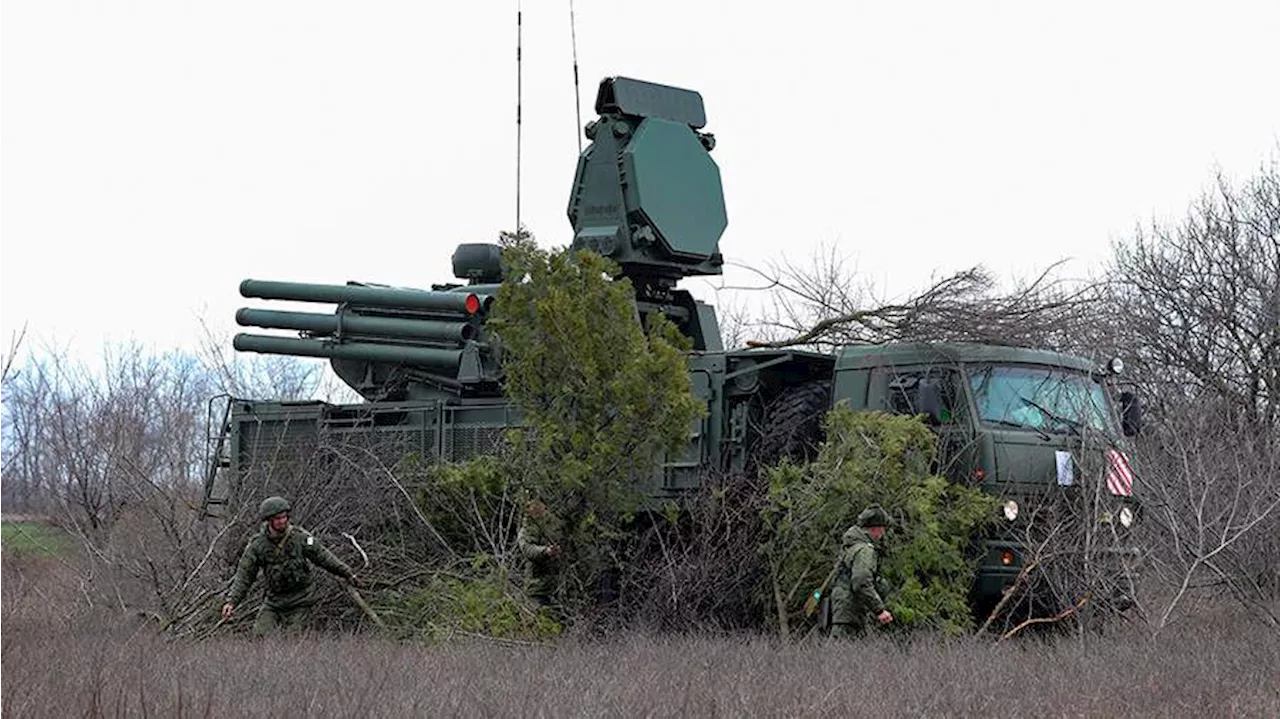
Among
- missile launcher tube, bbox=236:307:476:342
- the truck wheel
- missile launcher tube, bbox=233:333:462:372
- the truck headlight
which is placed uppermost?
missile launcher tube, bbox=236:307:476:342

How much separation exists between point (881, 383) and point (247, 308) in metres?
6.73

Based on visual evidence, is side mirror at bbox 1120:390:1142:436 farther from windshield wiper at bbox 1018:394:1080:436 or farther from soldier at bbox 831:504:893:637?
soldier at bbox 831:504:893:637

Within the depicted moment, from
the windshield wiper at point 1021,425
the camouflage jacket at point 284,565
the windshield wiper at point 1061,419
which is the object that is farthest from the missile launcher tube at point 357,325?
the windshield wiper at point 1061,419

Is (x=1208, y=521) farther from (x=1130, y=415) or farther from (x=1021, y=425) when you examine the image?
(x=1021, y=425)

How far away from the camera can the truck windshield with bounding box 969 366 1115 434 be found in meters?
15.3

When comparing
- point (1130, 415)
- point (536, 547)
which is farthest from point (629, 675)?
point (1130, 415)

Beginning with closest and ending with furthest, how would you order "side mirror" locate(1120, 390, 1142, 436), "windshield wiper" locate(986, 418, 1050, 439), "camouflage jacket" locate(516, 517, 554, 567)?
"camouflage jacket" locate(516, 517, 554, 567), "windshield wiper" locate(986, 418, 1050, 439), "side mirror" locate(1120, 390, 1142, 436)

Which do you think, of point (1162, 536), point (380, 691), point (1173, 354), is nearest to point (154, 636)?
point (380, 691)

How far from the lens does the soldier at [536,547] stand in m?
14.9

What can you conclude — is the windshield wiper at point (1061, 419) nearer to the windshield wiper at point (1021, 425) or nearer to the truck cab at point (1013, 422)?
the truck cab at point (1013, 422)

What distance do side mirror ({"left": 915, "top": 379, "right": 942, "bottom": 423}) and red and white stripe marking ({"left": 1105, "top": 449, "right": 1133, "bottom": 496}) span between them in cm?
134

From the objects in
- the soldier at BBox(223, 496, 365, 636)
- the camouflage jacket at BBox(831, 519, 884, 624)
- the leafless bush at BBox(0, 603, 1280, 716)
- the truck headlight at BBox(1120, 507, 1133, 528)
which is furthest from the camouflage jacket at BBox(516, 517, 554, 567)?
the truck headlight at BBox(1120, 507, 1133, 528)

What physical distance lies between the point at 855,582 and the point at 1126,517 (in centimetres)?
248

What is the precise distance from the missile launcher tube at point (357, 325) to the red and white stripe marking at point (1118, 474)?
5869 mm
